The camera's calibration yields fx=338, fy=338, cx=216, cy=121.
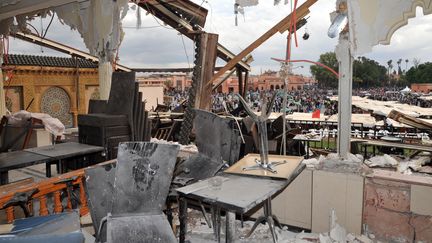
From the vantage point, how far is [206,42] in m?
8.18

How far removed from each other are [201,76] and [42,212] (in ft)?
→ 18.1

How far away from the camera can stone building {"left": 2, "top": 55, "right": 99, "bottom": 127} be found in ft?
49.9

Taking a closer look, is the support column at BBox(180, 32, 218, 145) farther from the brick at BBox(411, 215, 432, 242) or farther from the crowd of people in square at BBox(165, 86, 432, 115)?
the brick at BBox(411, 215, 432, 242)

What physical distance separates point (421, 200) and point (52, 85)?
16952 millimetres

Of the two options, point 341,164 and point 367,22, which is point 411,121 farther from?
point 367,22

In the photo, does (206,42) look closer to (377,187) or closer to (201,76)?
(201,76)

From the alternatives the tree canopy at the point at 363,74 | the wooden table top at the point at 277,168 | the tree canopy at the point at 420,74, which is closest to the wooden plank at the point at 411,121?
the wooden table top at the point at 277,168

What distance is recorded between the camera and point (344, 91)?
3.69 m

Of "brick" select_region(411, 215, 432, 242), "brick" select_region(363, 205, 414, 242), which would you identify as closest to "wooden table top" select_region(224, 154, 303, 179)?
"brick" select_region(363, 205, 414, 242)

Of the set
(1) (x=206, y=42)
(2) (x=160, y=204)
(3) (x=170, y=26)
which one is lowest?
(2) (x=160, y=204)

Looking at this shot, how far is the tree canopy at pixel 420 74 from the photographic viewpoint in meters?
50.5

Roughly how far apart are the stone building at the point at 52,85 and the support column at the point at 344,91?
14313 mm

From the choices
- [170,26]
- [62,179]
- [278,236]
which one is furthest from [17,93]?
[278,236]

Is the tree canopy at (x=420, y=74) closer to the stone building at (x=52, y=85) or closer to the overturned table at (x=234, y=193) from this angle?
the stone building at (x=52, y=85)
